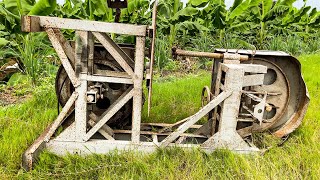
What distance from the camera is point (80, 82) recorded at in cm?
347

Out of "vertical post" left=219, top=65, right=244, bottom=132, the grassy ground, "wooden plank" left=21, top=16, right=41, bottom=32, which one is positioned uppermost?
"wooden plank" left=21, top=16, right=41, bottom=32

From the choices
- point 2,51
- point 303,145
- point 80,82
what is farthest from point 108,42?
point 2,51

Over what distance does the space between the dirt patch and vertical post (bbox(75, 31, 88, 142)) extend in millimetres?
2434

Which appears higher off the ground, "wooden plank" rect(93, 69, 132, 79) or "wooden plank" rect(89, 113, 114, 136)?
"wooden plank" rect(93, 69, 132, 79)

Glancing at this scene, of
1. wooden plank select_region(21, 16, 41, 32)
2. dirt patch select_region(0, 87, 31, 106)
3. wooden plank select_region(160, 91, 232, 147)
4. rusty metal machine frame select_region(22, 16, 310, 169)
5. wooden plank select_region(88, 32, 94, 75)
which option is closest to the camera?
wooden plank select_region(21, 16, 41, 32)

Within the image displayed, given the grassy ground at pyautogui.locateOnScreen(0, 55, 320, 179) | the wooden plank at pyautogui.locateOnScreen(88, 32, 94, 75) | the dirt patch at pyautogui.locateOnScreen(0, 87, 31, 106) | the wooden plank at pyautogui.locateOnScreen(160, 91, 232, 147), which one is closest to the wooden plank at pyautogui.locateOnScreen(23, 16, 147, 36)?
the wooden plank at pyautogui.locateOnScreen(88, 32, 94, 75)

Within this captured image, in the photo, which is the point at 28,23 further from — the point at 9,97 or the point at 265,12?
the point at 265,12

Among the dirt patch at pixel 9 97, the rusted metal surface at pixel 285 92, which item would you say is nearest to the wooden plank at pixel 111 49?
the rusted metal surface at pixel 285 92

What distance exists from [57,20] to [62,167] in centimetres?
144

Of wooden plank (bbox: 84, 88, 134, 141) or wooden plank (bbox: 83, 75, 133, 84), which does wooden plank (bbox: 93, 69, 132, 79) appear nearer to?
wooden plank (bbox: 83, 75, 133, 84)

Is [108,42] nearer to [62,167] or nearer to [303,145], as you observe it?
[62,167]

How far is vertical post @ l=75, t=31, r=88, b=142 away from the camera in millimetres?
3393

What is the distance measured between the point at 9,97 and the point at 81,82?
2942 millimetres

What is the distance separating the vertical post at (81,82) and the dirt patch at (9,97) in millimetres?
2434
